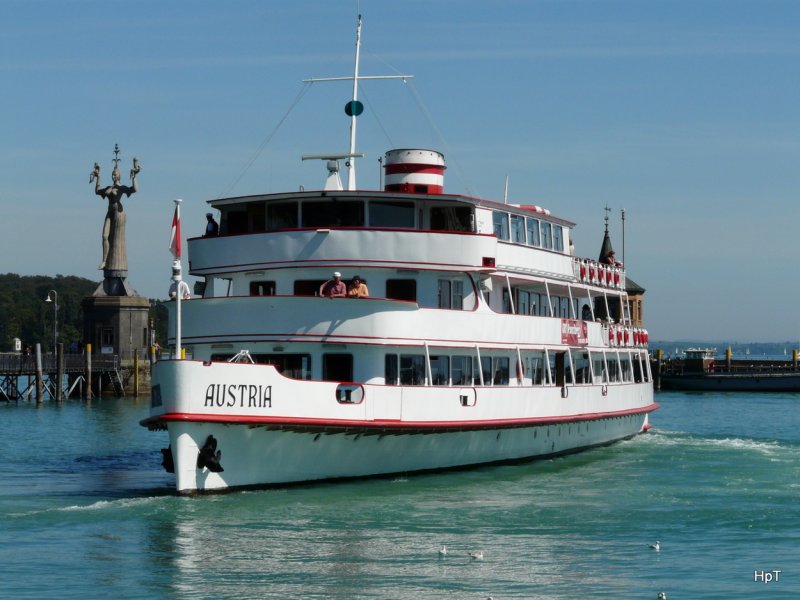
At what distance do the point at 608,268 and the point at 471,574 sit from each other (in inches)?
846

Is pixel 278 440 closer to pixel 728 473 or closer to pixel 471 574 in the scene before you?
pixel 471 574

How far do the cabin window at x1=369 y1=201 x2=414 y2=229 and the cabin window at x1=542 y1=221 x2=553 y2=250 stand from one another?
5.97 meters

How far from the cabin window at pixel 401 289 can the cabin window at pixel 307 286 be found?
1484mm

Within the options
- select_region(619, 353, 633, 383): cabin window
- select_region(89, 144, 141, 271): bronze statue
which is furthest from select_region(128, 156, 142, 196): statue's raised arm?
select_region(619, 353, 633, 383): cabin window

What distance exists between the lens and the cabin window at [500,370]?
Result: 3006 centimetres

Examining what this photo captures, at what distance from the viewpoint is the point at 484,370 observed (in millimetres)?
29828

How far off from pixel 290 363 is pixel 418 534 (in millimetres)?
6551

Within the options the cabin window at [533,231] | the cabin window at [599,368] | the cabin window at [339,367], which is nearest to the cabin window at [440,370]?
the cabin window at [339,367]

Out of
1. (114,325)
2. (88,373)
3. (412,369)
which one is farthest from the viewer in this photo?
(114,325)

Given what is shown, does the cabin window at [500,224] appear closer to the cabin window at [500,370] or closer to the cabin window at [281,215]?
the cabin window at [500,370]

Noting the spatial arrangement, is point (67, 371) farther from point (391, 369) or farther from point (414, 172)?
point (391, 369)

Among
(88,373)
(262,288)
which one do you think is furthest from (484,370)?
(88,373)

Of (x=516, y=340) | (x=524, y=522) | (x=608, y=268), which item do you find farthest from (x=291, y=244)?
(x=608, y=268)

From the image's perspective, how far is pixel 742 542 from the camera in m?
20.9
